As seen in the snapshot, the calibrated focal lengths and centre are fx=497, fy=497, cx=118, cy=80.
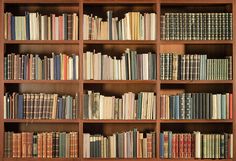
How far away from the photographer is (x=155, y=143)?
178 inches

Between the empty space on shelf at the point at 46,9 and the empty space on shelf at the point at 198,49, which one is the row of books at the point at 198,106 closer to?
the empty space on shelf at the point at 198,49

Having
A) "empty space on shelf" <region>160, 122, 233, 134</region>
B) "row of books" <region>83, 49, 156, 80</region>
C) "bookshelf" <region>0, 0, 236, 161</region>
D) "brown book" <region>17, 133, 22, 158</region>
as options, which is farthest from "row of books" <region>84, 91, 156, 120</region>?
"brown book" <region>17, 133, 22, 158</region>

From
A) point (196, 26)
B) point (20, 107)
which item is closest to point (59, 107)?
point (20, 107)

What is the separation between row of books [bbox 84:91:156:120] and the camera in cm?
450

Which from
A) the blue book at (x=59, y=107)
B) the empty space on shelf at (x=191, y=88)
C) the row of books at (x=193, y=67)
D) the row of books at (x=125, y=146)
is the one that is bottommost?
the row of books at (x=125, y=146)

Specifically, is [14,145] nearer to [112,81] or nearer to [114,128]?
[114,128]

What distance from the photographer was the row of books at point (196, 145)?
450 cm

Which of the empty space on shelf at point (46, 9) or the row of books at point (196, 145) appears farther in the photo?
the empty space on shelf at point (46, 9)

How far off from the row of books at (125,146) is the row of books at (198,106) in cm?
30

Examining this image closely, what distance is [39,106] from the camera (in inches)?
179

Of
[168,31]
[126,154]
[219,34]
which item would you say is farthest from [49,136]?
[219,34]

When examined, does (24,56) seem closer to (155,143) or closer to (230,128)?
(155,143)

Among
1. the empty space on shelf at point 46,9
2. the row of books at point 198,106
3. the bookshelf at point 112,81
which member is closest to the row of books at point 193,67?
the bookshelf at point 112,81

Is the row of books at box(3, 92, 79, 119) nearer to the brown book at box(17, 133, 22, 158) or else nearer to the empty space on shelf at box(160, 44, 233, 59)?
the brown book at box(17, 133, 22, 158)
